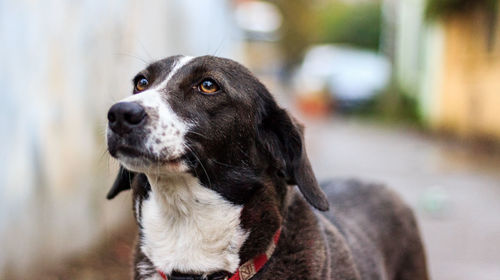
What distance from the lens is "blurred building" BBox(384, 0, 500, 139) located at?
1267 centimetres

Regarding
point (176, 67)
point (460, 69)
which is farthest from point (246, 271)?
point (460, 69)

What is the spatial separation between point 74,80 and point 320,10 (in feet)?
124

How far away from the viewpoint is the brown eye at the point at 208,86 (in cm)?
271

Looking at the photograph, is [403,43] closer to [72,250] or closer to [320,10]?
[320,10]

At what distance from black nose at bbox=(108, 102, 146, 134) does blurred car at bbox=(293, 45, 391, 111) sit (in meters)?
18.8

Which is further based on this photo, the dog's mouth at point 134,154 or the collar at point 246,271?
the collar at point 246,271

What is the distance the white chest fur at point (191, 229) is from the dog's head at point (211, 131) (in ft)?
0.21

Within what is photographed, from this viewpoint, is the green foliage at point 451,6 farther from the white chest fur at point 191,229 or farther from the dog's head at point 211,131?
the white chest fur at point 191,229

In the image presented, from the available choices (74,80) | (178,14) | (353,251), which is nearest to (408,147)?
(178,14)

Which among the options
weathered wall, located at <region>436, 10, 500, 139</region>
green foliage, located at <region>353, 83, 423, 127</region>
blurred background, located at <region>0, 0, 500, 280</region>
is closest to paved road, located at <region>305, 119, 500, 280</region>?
blurred background, located at <region>0, 0, 500, 280</region>

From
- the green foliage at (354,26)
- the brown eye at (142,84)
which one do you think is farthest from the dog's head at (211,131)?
the green foliage at (354,26)

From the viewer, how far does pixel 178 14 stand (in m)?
8.07

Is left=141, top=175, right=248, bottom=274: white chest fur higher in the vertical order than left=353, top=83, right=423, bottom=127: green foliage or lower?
higher

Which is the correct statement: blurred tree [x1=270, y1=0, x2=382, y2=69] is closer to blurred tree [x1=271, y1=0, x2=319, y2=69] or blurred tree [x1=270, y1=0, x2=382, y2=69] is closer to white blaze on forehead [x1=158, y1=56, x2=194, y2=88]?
blurred tree [x1=271, y1=0, x2=319, y2=69]
